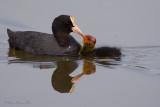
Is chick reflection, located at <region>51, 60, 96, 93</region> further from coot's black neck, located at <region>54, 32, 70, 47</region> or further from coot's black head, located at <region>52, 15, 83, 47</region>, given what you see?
coot's black head, located at <region>52, 15, 83, 47</region>

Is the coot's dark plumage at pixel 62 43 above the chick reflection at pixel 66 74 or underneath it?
above

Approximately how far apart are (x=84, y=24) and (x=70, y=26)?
76.0 inches

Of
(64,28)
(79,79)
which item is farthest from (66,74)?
(64,28)

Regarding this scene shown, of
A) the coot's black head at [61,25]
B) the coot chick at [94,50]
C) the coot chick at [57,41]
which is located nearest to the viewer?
the coot chick at [94,50]

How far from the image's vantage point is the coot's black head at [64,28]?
14.8 metres

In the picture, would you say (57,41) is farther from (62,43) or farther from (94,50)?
(94,50)

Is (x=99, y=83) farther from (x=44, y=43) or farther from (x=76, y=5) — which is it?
(x=76, y=5)

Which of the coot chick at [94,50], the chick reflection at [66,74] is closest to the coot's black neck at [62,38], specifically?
the coot chick at [94,50]

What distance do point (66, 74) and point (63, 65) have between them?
2.21 ft

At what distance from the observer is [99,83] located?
12.5 meters

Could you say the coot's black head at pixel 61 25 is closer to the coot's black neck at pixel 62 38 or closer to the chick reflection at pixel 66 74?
the coot's black neck at pixel 62 38

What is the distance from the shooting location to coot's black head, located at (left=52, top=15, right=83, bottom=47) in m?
14.8

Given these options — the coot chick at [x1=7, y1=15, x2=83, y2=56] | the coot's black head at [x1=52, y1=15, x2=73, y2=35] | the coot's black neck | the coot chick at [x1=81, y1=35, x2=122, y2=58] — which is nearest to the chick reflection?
the coot chick at [x1=81, y1=35, x2=122, y2=58]

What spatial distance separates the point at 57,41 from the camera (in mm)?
14812
